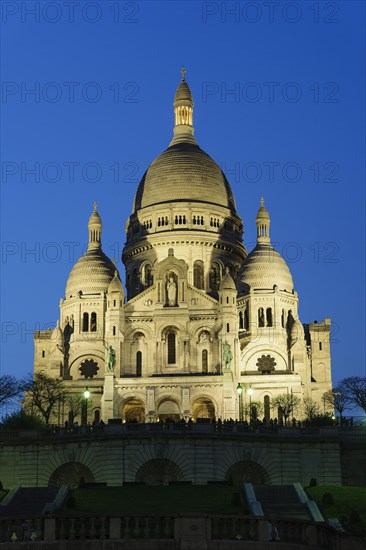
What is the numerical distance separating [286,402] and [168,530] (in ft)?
248

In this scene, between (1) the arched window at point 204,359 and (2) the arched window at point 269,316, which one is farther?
(2) the arched window at point 269,316

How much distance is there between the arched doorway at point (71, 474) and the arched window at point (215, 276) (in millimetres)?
63365

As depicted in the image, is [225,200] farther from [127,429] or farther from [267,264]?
[127,429]

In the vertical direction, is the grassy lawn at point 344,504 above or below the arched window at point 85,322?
below

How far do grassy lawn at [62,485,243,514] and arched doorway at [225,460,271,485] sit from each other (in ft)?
30.9

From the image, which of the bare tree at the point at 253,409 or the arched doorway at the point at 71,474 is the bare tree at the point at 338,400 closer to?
the bare tree at the point at 253,409

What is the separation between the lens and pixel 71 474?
70562 mm

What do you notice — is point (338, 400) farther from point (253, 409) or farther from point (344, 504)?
point (344, 504)

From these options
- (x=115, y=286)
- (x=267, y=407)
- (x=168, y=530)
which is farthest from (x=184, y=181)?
(x=168, y=530)

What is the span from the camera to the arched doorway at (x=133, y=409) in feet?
371

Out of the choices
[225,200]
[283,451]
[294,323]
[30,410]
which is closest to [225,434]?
[283,451]

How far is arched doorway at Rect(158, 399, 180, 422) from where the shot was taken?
112 m

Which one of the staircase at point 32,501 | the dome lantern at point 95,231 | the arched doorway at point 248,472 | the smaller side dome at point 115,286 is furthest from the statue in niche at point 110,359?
the staircase at point 32,501

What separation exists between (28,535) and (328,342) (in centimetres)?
9880
